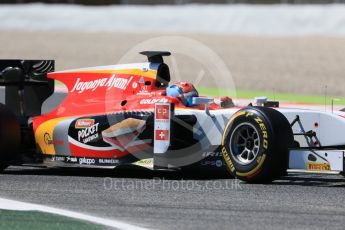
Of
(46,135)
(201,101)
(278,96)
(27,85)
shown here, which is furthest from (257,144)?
(278,96)

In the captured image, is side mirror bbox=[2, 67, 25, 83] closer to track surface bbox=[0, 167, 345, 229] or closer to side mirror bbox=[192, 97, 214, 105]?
track surface bbox=[0, 167, 345, 229]

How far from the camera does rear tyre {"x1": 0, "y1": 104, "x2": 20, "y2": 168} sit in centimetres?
1222

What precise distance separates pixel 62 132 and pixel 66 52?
26.5m

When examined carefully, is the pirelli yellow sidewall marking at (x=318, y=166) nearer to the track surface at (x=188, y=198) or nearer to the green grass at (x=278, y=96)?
the track surface at (x=188, y=198)

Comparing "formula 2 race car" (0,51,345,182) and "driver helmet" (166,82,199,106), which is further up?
"driver helmet" (166,82,199,106)

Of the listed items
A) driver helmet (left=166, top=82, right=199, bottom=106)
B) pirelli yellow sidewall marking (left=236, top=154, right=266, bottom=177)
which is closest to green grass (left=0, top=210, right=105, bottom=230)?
pirelli yellow sidewall marking (left=236, top=154, right=266, bottom=177)

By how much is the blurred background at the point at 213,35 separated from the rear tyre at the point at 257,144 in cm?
1391

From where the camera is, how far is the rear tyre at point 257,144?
10430 mm

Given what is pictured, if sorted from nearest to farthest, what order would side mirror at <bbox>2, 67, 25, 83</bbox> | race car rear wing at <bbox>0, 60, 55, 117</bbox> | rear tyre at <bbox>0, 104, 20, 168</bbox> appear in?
rear tyre at <bbox>0, 104, 20, 168</bbox>, side mirror at <bbox>2, 67, 25, 83</bbox>, race car rear wing at <bbox>0, 60, 55, 117</bbox>

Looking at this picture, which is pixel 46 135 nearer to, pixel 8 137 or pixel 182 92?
pixel 8 137

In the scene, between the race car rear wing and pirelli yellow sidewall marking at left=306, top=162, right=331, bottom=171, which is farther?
A: the race car rear wing

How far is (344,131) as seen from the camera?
34.7 feet

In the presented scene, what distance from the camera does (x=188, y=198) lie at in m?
9.45

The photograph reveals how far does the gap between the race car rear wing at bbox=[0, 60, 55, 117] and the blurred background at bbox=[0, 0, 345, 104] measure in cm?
1227
